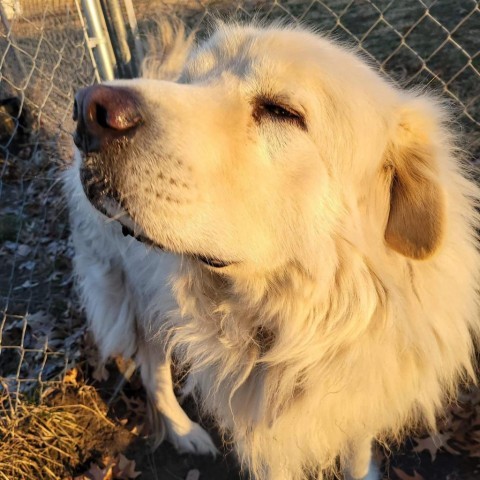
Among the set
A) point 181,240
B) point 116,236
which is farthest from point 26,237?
point 181,240

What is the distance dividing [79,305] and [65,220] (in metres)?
1.17

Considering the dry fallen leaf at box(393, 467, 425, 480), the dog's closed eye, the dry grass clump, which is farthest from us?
the dry grass clump

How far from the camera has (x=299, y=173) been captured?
149 cm

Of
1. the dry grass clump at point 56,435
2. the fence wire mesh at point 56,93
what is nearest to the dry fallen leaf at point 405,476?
the dry grass clump at point 56,435

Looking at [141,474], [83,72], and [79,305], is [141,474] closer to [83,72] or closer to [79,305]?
[79,305]

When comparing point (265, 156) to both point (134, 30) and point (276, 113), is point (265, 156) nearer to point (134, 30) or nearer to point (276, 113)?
point (276, 113)

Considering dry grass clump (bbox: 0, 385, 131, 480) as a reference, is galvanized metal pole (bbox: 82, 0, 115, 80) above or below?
above

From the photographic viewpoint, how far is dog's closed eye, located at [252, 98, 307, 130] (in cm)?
148

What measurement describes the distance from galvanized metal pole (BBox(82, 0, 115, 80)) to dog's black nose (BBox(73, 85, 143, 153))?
136cm

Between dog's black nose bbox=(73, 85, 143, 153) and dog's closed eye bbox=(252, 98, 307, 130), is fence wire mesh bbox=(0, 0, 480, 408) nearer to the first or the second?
dog's closed eye bbox=(252, 98, 307, 130)

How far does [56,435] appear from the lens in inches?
101

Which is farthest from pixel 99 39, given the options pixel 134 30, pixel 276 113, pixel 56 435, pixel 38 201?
pixel 38 201

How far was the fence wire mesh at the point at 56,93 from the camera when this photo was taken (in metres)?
2.99

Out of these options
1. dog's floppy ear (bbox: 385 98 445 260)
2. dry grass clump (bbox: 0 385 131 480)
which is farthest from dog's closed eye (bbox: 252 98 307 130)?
dry grass clump (bbox: 0 385 131 480)
